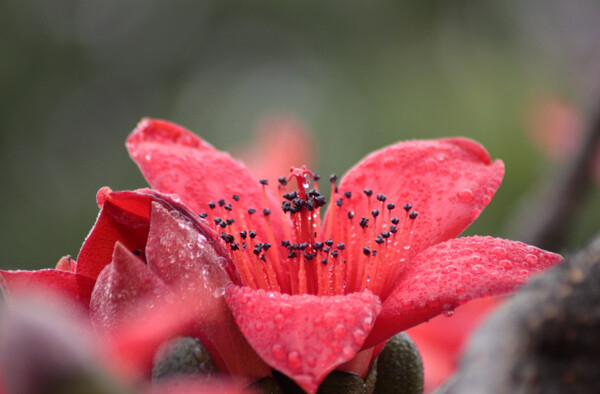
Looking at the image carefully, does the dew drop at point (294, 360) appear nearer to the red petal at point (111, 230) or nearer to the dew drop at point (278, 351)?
the dew drop at point (278, 351)

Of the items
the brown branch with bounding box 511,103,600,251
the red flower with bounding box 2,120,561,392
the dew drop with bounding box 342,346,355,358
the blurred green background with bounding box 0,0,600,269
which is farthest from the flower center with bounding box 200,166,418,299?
the blurred green background with bounding box 0,0,600,269

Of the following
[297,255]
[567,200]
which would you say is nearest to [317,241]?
[297,255]

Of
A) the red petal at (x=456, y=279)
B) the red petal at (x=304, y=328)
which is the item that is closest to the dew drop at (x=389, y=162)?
the red petal at (x=456, y=279)

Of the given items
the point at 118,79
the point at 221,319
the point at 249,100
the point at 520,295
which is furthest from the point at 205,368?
the point at 118,79

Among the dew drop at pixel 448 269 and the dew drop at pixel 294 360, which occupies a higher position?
the dew drop at pixel 448 269

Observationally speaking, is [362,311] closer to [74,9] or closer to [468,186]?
[468,186]

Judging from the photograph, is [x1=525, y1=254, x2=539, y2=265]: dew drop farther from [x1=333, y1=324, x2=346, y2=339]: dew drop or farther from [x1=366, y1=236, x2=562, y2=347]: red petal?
[x1=333, y1=324, x2=346, y2=339]: dew drop

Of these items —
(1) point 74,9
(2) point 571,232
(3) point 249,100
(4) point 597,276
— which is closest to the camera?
(4) point 597,276
